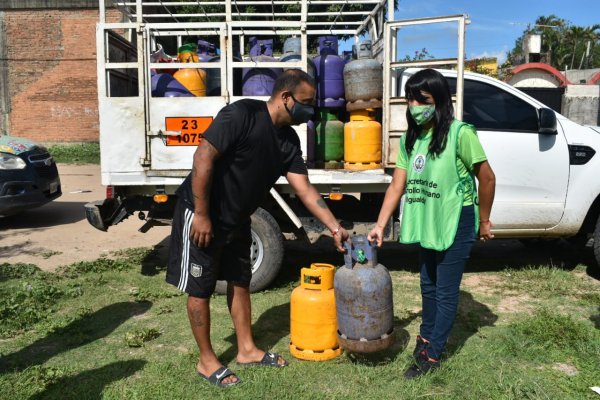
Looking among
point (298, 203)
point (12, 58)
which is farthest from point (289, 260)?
point (12, 58)

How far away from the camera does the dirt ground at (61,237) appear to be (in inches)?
266

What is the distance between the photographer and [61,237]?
7.79m

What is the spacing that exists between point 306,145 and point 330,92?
632 mm

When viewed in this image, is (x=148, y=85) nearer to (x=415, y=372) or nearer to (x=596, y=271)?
(x=415, y=372)

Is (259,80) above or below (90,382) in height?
above

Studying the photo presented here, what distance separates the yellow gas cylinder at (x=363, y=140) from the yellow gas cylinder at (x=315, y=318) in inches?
68.0

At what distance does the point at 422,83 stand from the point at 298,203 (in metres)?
2.36

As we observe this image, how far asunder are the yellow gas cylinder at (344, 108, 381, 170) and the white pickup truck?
0.29ft

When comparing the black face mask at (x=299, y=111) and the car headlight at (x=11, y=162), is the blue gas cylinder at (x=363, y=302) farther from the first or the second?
the car headlight at (x=11, y=162)

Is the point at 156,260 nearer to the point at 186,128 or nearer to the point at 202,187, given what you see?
the point at 186,128

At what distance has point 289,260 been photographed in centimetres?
648

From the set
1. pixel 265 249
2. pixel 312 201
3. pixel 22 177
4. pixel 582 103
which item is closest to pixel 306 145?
pixel 265 249

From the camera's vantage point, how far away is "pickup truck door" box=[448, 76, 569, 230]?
5.47 metres

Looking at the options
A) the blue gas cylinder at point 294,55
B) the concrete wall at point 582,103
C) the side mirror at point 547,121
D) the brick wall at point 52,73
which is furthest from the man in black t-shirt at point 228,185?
the brick wall at point 52,73
